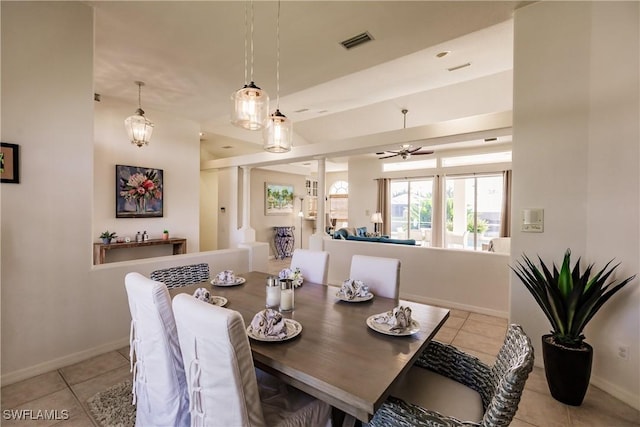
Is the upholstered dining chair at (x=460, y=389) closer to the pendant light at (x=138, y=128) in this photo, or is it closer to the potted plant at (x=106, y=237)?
the pendant light at (x=138, y=128)

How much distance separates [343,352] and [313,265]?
54.6 inches

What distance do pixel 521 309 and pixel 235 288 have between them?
2.53 metres

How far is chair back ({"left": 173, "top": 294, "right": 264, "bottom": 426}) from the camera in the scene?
3.47 ft

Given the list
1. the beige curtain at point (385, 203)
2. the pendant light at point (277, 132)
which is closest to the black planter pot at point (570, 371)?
the pendant light at point (277, 132)

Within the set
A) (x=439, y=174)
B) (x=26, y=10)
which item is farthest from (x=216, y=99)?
(x=439, y=174)

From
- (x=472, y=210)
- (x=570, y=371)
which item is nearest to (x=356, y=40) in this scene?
(x=570, y=371)

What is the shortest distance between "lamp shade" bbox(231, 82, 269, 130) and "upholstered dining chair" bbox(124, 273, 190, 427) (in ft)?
4.13

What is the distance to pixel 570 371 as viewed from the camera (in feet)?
6.62

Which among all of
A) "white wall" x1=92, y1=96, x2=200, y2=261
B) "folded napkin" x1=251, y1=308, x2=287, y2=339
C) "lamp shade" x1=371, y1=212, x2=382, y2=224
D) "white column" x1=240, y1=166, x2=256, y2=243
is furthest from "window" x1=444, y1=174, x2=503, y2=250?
"folded napkin" x1=251, y1=308, x2=287, y2=339

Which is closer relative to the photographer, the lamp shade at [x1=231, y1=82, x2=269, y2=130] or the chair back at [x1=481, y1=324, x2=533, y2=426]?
the chair back at [x1=481, y1=324, x2=533, y2=426]

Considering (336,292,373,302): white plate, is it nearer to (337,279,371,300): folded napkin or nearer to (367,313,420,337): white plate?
(337,279,371,300): folded napkin

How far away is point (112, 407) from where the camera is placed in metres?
1.95

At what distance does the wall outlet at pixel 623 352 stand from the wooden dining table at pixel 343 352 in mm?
1506

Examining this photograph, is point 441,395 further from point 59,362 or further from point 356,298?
point 59,362
